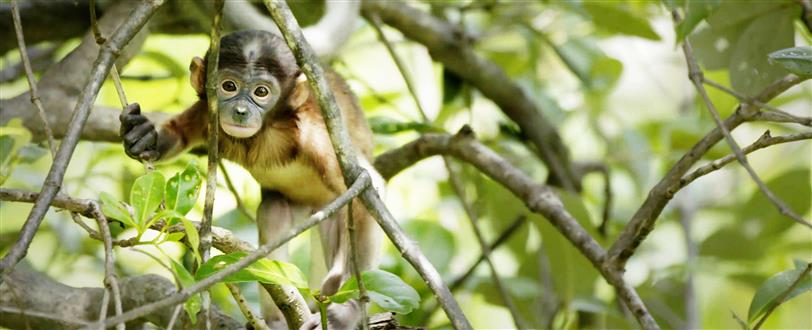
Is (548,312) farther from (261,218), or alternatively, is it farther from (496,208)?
(261,218)

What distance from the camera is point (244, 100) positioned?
3.48 meters

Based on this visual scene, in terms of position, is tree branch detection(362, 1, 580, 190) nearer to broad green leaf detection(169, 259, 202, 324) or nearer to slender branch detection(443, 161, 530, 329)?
slender branch detection(443, 161, 530, 329)

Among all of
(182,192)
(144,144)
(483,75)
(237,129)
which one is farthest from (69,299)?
(483,75)

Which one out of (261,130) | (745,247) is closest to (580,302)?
(745,247)

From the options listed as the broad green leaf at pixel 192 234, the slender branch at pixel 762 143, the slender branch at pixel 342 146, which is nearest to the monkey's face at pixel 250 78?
the slender branch at pixel 342 146

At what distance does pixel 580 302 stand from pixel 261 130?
4.77ft

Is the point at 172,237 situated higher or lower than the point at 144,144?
lower

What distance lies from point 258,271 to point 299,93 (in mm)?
1569

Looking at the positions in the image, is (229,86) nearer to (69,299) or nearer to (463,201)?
(69,299)

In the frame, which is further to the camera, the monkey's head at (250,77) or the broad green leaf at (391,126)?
the broad green leaf at (391,126)

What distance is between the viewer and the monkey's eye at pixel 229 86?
11.6 feet

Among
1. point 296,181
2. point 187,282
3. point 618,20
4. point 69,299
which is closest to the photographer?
point 187,282

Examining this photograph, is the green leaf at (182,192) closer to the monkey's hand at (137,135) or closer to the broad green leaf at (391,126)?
the monkey's hand at (137,135)

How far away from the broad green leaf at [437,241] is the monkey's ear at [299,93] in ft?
2.88
